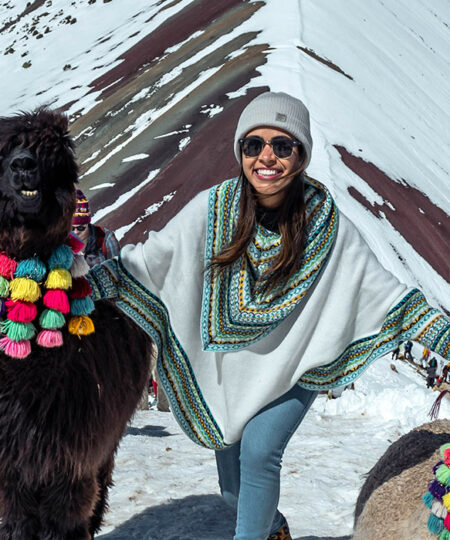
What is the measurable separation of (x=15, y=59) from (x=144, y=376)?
158 feet

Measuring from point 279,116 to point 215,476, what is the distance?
9.19ft

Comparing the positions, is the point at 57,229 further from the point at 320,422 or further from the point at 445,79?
the point at 445,79

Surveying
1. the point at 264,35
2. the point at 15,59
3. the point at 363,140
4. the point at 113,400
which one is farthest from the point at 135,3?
the point at 113,400

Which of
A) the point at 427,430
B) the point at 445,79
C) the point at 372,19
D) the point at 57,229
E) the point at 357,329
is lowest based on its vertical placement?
the point at 445,79

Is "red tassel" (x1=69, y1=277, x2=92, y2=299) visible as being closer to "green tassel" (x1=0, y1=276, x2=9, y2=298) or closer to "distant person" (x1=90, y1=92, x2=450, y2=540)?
"distant person" (x1=90, y1=92, x2=450, y2=540)

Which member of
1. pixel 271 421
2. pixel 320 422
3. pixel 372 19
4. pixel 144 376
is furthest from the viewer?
pixel 372 19

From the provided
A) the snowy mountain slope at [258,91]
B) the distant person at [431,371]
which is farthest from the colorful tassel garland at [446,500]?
the snowy mountain slope at [258,91]

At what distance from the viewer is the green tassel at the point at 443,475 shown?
241 cm

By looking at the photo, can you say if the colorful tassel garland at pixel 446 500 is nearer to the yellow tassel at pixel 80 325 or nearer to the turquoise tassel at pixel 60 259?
the yellow tassel at pixel 80 325

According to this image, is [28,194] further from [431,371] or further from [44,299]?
[431,371]

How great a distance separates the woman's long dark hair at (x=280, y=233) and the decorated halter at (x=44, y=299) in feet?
1.67

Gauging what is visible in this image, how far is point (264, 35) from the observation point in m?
25.5

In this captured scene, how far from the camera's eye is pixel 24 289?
9.05ft

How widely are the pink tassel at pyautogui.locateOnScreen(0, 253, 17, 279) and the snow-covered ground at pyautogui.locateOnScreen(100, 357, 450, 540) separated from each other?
5.58ft
